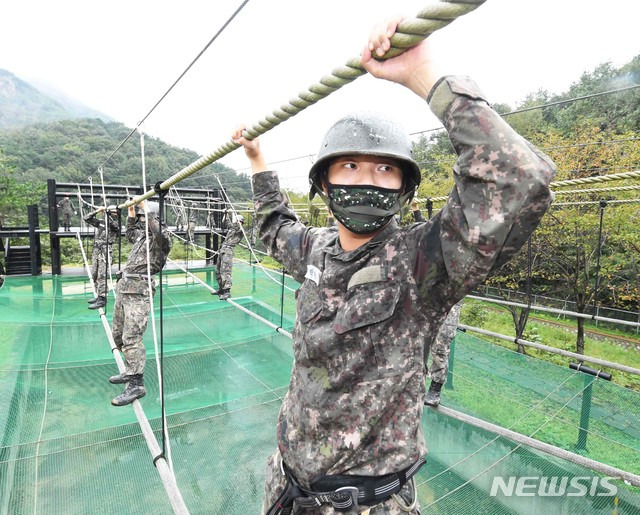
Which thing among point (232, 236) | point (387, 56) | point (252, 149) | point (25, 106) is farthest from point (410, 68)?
point (25, 106)

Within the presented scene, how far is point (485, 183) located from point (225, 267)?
7.37m

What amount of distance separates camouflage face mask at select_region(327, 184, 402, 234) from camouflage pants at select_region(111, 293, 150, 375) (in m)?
3.14

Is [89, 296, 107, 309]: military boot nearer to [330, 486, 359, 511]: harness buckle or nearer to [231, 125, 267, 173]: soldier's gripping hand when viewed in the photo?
[231, 125, 267, 173]: soldier's gripping hand

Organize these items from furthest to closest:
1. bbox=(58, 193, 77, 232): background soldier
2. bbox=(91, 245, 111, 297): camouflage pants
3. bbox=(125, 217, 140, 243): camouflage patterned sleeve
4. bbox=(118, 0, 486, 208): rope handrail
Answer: bbox=(58, 193, 77, 232): background soldier → bbox=(91, 245, 111, 297): camouflage pants → bbox=(125, 217, 140, 243): camouflage patterned sleeve → bbox=(118, 0, 486, 208): rope handrail

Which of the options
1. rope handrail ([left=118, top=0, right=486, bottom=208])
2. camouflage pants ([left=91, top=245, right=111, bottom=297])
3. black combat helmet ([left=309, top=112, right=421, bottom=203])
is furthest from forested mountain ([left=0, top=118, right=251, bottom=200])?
black combat helmet ([left=309, top=112, right=421, bottom=203])

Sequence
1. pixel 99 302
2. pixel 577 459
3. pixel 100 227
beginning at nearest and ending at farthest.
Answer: pixel 577 459, pixel 100 227, pixel 99 302

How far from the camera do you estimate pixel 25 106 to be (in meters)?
98.0

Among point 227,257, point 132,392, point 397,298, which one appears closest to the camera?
point 397,298

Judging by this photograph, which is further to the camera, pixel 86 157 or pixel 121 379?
pixel 86 157

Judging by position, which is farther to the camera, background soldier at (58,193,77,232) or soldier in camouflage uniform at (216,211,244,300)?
background soldier at (58,193,77,232)

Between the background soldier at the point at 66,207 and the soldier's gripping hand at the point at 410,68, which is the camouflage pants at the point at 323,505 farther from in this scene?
the background soldier at the point at 66,207

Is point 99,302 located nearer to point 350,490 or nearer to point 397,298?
point 350,490

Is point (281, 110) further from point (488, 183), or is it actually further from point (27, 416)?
point (27, 416)

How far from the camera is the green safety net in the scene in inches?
92.5
